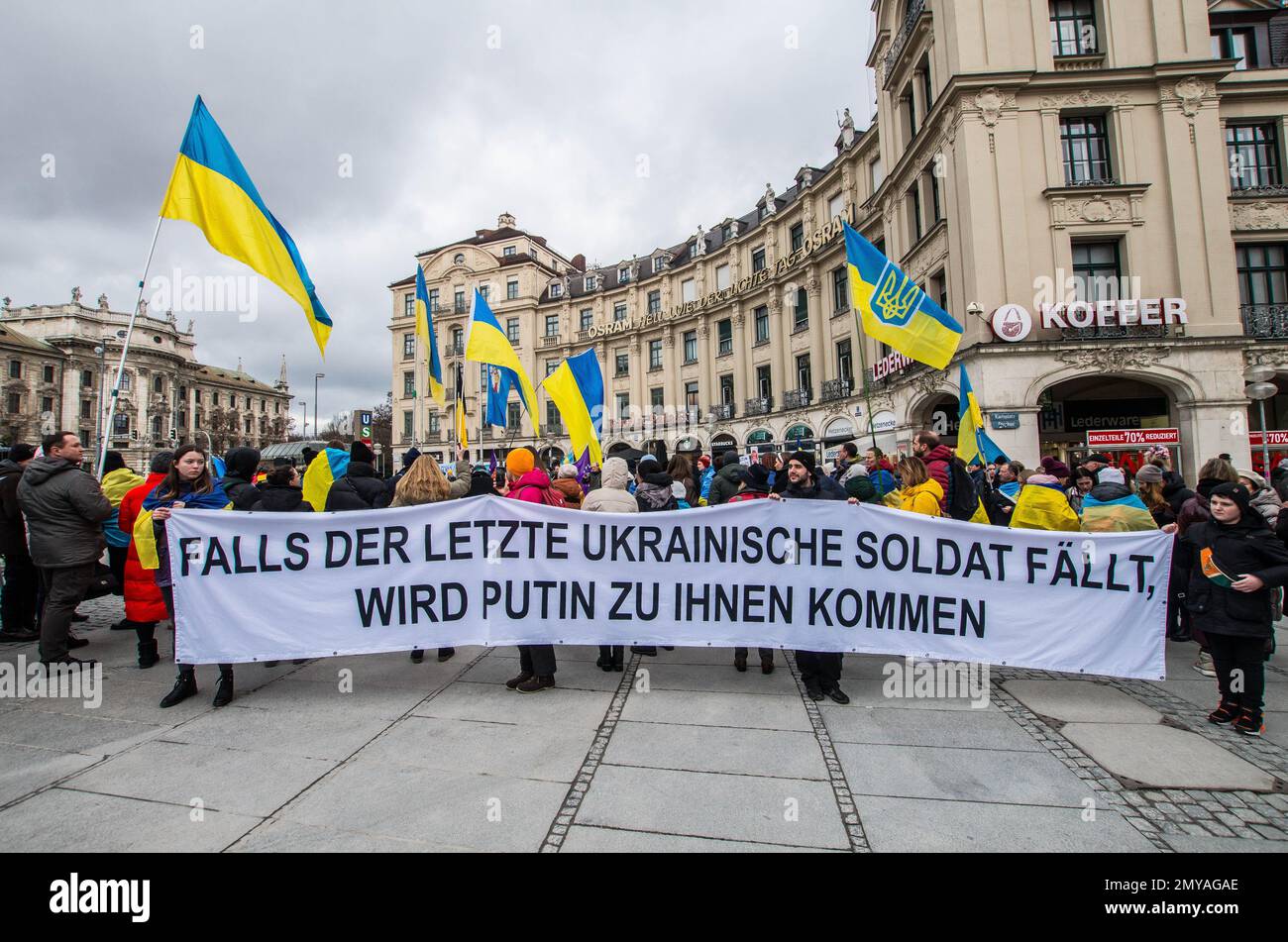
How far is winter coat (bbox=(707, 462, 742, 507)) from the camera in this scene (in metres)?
5.86

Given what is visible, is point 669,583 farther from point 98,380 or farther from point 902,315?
point 98,380

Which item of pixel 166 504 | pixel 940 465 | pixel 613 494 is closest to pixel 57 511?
pixel 166 504

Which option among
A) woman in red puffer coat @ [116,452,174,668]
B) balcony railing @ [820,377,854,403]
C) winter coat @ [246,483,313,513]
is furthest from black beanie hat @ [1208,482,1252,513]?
balcony railing @ [820,377,854,403]

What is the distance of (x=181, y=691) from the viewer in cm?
436

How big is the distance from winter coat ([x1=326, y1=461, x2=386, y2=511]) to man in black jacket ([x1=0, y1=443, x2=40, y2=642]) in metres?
3.42

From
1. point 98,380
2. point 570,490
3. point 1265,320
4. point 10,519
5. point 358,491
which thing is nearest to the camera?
point 358,491

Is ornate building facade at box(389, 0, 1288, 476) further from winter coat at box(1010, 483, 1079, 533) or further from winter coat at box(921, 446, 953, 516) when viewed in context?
winter coat at box(1010, 483, 1079, 533)

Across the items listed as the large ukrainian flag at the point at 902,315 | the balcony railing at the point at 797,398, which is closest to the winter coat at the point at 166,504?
the large ukrainian flag at the point at 902,315

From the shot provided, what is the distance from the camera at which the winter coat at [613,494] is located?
16.5ft

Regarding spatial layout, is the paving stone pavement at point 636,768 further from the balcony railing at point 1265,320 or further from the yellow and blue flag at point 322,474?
the balcony railing at point 1265,320

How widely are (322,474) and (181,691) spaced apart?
2.47 m

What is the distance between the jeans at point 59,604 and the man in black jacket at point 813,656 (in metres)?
6.11
